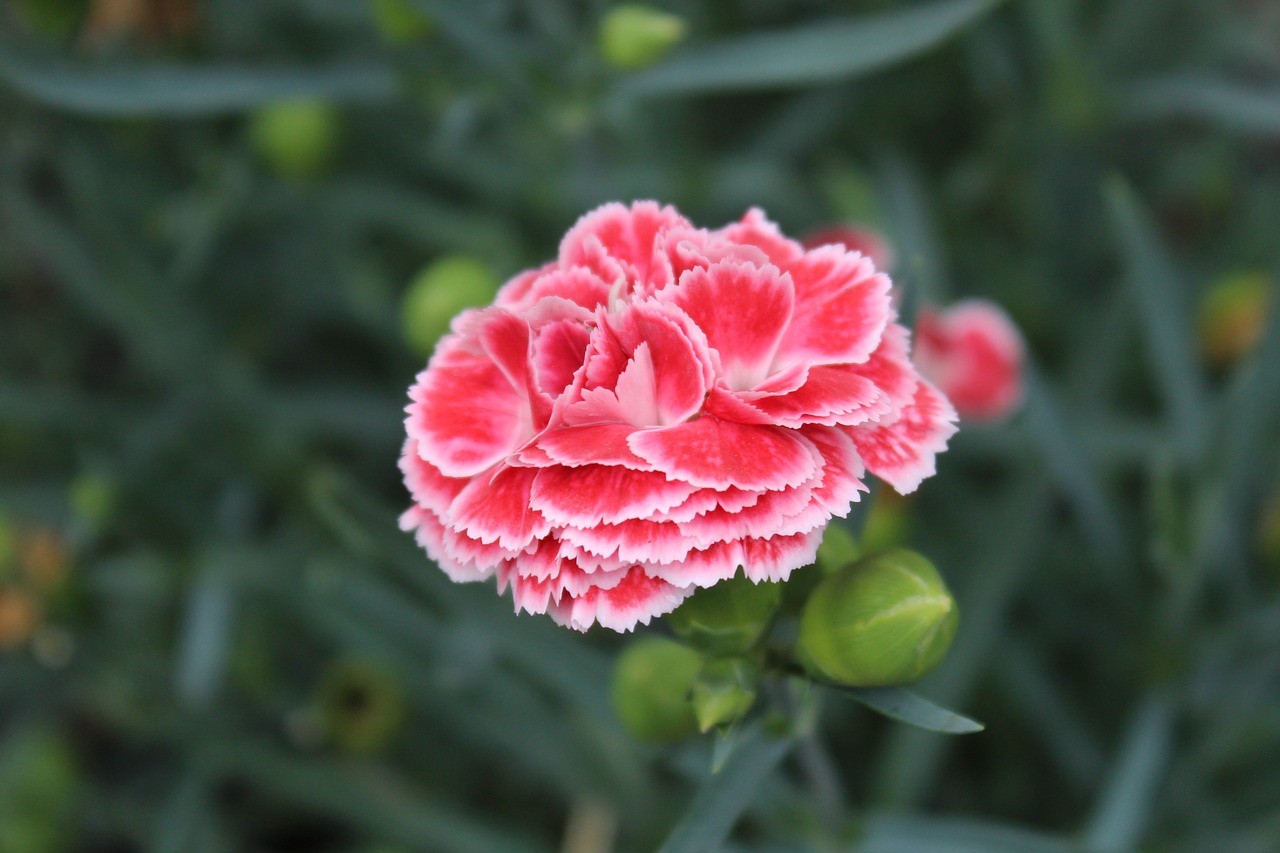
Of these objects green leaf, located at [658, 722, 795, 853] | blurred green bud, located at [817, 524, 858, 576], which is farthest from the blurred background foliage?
blurred green bud, located at [817, 524, 858, 576]

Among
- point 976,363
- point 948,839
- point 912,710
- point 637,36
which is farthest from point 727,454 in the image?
point 976,363

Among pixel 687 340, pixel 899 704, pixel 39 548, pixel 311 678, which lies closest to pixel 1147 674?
pixel 899 704

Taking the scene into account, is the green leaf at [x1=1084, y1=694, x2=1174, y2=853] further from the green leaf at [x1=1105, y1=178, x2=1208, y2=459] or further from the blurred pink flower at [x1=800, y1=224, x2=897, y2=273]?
the blurred pink flower at [x1=800, y1=224, x2=897, y2=273]

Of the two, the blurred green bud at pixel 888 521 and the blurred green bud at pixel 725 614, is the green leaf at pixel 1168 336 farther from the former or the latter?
the blurred green bud at pixel 725 614

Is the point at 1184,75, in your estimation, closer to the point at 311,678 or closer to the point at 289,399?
the point at 289,399

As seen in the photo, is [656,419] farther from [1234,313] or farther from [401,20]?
[1234,313]
